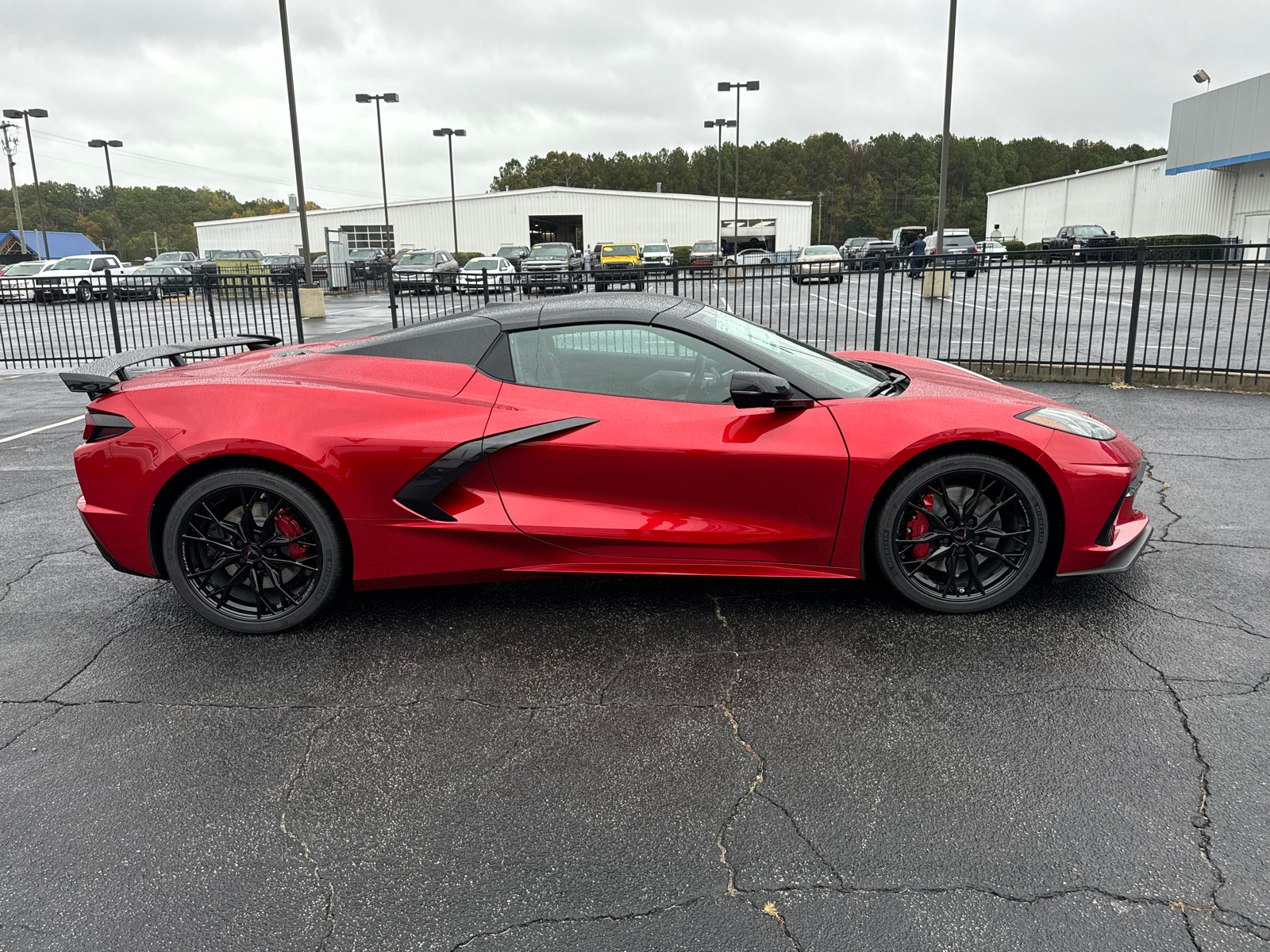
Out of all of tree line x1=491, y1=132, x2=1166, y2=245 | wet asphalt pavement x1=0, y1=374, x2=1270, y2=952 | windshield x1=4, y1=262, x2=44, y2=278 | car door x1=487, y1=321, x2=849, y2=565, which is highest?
tree line x1=491, y1=132, x2=1166, y2=245

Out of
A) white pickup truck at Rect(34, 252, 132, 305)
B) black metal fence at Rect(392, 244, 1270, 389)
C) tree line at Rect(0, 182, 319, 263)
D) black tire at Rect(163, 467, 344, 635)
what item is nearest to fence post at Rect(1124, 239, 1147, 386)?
black metal fence at Rect(392, 244, 1270, 389)

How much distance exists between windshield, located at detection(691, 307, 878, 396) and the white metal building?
6383 centimetres

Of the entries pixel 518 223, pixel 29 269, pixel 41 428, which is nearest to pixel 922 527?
pixel 41 428

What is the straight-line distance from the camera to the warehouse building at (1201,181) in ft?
119

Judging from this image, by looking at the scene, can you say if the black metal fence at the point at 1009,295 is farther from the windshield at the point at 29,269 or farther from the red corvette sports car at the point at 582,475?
the windshield at the point at 29,269

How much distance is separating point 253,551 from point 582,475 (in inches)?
55.8

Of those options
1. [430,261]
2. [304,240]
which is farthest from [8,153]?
[304,240]

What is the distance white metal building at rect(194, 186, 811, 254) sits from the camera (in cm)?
6575

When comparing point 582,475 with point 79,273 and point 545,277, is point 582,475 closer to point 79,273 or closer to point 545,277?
point 545,277

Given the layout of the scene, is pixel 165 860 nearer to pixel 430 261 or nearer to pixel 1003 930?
pixel 1003 930

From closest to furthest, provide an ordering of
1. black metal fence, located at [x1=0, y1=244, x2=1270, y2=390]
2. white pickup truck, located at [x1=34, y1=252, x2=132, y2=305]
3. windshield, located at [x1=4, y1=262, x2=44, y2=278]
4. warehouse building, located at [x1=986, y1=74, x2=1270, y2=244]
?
black metal fence, located at [x1=0, y1=244, x2=1270, y2=390] → white pickup truck, located at [x1=34, y1=252, x2=132, y2=305] → windshield, located at [x1=4, y1=262, x2=44, y2=278] → warehouse building, located at [x1=986, y1=74, x2=1270, y2=244]

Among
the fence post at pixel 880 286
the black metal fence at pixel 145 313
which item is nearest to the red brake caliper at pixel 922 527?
the fence post at pixel 880 286

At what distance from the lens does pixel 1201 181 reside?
138ft

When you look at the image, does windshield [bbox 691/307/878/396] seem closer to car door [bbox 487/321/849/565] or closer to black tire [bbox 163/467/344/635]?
car door [bbox 487/321/849/565]
